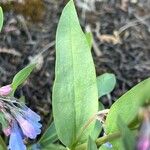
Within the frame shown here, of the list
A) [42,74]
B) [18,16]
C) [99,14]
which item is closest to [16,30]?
[18,16]

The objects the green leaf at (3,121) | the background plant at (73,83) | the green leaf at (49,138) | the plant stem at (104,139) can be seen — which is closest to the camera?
the plant stem at (104,139)

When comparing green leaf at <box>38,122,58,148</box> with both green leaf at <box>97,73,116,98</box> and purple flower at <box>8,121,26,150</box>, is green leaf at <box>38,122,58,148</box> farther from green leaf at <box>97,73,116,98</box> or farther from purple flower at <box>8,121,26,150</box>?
purple flower at <box>8,121,26,150</box>

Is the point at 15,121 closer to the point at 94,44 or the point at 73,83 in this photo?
the point at 73,83

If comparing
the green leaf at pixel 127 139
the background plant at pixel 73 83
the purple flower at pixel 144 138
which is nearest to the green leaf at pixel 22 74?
the background plant at pixel 73 83

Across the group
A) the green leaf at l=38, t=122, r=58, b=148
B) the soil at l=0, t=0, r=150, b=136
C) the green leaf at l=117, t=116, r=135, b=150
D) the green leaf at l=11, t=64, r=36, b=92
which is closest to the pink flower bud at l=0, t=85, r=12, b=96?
the green leaf at l=11, t=64, r=36, b=92

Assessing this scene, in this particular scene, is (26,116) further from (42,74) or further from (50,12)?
(50,12)

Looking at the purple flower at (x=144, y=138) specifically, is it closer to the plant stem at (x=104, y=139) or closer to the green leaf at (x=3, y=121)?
the plant stem at (x=104, y=139)

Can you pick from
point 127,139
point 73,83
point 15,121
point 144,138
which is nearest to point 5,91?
point 15,121
